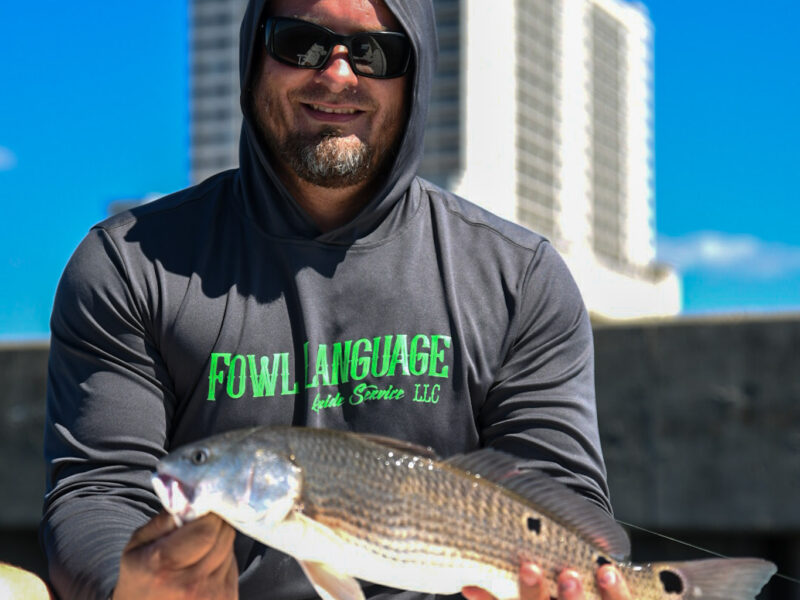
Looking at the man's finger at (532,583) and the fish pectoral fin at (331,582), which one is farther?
the man's finger at (532,583)

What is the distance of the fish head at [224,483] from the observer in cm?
240

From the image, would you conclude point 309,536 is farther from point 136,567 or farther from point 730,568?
point 730,568

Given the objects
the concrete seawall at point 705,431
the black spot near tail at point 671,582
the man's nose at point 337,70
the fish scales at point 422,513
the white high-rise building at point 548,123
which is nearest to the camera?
the fish scales at point 422,513

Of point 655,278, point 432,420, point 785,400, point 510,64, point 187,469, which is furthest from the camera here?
point 655,278

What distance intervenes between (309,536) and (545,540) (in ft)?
2.04

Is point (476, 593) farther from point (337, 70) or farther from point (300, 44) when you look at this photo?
point (300, 44)

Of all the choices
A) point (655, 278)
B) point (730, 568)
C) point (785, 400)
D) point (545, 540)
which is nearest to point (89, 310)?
point (545, 540)

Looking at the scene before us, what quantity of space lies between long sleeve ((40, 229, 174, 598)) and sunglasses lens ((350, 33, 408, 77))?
3.19ft

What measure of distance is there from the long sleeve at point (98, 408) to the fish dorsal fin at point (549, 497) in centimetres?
100

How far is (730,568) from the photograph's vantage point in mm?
2748

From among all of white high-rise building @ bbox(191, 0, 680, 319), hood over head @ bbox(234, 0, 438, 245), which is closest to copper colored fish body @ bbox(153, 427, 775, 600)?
hood over head @ bbox(234, 0, 438, 245)

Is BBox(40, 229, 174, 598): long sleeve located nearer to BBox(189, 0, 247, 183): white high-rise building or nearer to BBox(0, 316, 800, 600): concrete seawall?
BBox(0, 316, 800, 600): concrete seawall

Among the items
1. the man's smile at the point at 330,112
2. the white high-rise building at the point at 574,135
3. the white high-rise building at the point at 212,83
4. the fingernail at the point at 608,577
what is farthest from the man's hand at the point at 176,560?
the white high-rise building at the point at 212,83

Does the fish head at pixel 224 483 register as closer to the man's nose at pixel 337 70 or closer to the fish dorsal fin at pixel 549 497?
the fish dorsal fin at pixel 549 497
